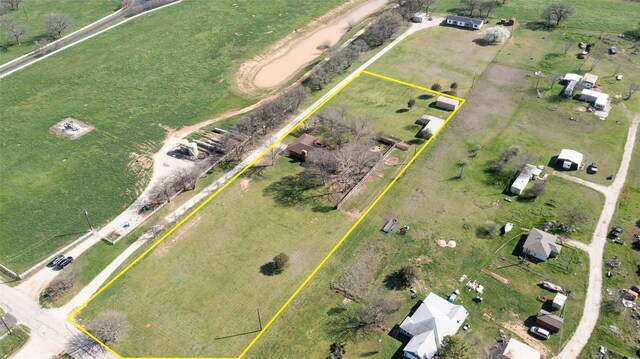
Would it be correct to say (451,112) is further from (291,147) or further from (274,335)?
(274,335)

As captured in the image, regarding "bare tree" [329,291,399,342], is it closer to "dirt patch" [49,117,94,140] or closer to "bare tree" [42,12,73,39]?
"dirt patch" [49,117,94,140]

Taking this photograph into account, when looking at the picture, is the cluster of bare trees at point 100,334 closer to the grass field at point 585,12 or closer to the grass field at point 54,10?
the grass field at point 54,10

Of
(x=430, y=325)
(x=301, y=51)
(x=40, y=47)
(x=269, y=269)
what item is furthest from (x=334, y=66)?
(x=40, y=47)

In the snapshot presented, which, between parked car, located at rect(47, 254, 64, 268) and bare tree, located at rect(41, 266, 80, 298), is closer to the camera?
bare tree, located at rect(41, 266, 80, 298)

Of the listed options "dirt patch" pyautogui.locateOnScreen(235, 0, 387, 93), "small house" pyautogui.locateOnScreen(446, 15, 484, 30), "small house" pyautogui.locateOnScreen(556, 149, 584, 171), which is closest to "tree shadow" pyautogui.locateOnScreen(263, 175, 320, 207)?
"dirt patch" pyautogui.locateOnScreen(235, 0, 387, 93)

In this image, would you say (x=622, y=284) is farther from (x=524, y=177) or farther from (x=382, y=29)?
(x=382, y=29)

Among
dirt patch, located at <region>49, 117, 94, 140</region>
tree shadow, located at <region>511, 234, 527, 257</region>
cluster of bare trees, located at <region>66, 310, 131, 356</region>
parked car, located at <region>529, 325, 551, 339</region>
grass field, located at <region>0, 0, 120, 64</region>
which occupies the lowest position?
parked car, located at <region>529, 325, 551, 339</region>

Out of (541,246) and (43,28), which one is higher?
(43,28)
